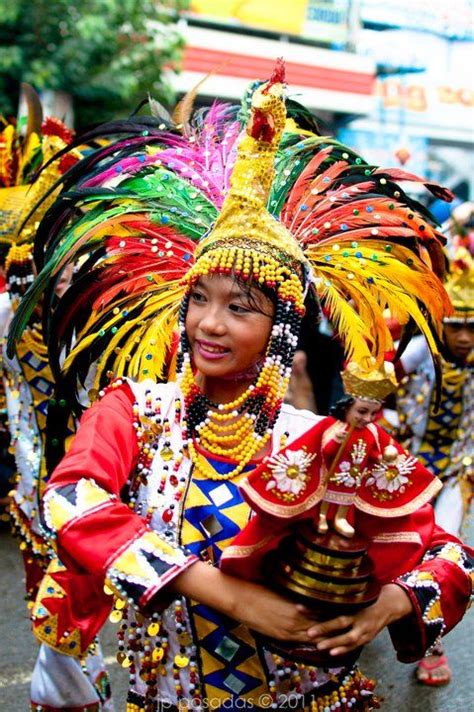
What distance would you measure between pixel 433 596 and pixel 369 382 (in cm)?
73

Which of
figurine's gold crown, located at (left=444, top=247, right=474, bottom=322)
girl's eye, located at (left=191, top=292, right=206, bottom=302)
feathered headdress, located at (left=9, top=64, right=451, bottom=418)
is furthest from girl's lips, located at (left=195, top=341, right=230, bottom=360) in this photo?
figurine's gold crown, located at (left=444, top=247, right=474, bottom=322)

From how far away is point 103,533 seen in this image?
186cm

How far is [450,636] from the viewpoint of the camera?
514 centimetres

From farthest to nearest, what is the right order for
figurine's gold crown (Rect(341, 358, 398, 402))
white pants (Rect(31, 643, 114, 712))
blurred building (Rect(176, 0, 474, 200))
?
blurred building (Rect(176, 0, 474, 200))
white pants (Rect(31, 643, 114, 712))
figurine's gold crown (Rect(341, 358, 398, 402))

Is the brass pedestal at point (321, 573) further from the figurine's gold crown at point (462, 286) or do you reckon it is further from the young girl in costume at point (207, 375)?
the figurine's gold crown at point (462, 286)

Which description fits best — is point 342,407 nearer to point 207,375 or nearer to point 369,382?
point 369,382

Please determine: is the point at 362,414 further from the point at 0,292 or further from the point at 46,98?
the point at 46,98

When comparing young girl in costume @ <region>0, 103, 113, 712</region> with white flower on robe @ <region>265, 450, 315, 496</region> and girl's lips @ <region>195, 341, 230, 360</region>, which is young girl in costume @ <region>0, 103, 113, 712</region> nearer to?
girl's lips @ <region>195, 341, 230, 360</region>

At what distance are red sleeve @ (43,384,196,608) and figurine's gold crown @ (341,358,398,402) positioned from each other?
0.51 metres

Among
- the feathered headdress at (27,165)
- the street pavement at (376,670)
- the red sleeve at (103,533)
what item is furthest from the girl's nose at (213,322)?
the street pavement at (376,670)

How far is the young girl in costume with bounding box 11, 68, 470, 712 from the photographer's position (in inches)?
74.4

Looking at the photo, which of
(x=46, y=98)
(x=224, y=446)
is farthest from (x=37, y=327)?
(x=46, y=98)

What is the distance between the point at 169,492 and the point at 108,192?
0.87 m

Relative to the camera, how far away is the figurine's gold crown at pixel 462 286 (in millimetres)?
4984
